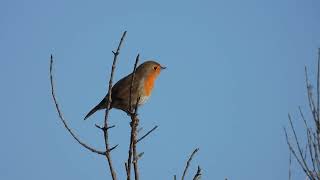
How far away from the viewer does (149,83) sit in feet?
23.2

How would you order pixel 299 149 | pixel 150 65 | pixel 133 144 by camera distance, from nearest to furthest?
1. pixel 133 144
2. pixel 299 149
3. pixel 150 65

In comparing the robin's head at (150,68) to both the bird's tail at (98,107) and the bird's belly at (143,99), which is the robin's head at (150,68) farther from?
the bird's tail at (98,107)

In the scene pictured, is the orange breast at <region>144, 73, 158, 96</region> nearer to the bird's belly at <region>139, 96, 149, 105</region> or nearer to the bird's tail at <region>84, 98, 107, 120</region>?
the bird's belly at <region>139, 96, 149, 105</region>

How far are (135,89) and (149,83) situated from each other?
333 mm

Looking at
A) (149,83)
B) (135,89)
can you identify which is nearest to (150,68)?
(149,83)

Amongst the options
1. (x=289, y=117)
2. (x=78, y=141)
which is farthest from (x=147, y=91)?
(x=78, y=141)

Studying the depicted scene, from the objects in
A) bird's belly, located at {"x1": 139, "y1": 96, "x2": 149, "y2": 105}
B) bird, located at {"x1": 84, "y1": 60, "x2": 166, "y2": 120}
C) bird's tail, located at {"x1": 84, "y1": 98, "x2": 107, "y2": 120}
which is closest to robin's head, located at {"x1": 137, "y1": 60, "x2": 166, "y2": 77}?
bird, located at {"x1": 84, "y1": 60, "x2": 166, "y2": 120}

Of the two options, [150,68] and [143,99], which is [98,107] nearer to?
[143,99]

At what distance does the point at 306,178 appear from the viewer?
4781 millimetres

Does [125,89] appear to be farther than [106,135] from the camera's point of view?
Yes

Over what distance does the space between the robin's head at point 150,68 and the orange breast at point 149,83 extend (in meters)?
0.03

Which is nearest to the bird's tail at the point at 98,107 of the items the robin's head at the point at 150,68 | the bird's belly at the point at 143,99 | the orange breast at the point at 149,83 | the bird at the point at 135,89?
the bird at the point at 135,89

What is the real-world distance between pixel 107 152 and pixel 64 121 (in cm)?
42

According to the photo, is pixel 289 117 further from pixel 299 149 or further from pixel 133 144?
pixel 133 144
